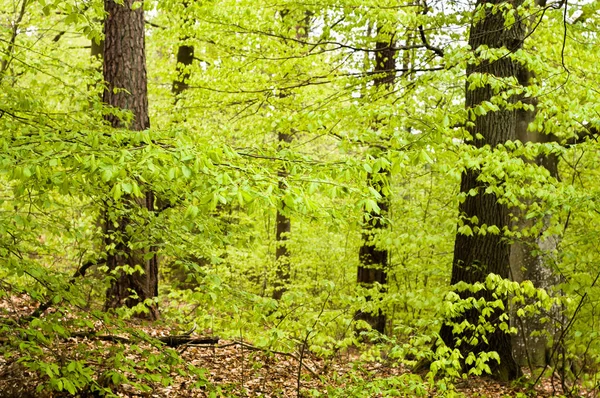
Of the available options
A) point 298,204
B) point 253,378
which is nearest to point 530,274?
point 253,378

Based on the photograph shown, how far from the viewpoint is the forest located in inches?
132

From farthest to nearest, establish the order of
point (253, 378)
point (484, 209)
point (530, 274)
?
point (530, 274) < point (484, 209) < point (253, 378)

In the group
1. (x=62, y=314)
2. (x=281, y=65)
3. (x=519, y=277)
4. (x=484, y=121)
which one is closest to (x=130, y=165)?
(x=62, y=314)

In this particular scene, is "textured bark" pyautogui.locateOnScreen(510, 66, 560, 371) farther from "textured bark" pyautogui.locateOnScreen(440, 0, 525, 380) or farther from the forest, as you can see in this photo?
"textured bark" pyautogui.locateOnScreen(440, 0, 525, 380)

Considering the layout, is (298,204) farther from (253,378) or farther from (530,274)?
(530,274)

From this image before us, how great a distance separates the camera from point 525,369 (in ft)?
27.6

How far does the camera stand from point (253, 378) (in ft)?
20.8

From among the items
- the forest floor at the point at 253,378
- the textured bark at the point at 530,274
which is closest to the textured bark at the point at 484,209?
the forest floor at the point at 253,378

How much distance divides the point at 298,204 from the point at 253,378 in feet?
13.6

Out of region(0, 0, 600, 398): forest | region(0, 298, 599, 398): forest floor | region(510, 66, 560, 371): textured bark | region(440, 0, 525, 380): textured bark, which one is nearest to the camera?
region(0, 0, 600, 398): forest

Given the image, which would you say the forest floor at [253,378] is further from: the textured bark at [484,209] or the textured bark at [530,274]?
the textured bark at [484,209]

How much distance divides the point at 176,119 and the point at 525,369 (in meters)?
7.28

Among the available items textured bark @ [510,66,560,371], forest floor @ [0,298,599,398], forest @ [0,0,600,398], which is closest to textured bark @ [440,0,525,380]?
forest @ [0,0,600,398]

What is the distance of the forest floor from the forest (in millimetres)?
39
